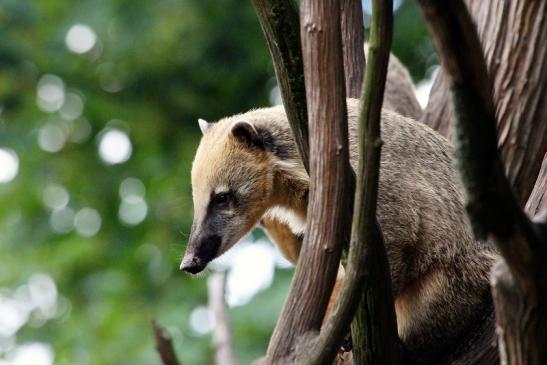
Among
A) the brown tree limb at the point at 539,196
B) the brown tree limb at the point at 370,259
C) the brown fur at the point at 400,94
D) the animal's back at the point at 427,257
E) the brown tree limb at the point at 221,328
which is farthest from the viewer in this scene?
the brown fur at the point at 400,94

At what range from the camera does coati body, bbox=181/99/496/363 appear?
4.06 meters

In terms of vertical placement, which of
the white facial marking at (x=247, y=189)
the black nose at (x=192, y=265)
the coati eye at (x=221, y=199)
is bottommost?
the black nose at (x=192, y=265)

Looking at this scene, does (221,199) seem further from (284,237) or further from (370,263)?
(370,263)

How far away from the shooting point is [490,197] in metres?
2.21

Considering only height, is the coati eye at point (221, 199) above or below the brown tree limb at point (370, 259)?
below

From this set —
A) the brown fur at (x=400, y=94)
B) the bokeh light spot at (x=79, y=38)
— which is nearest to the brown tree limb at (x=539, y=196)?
the brown fur at (x=400, y=94)

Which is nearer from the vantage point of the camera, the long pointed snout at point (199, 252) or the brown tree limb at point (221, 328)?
the long pointed snout at point (199, 252)

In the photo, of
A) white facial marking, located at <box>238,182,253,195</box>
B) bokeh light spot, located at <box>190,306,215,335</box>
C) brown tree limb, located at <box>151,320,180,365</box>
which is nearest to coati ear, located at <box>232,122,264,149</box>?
white facial marking, located at <box>238,182,253,195</box>

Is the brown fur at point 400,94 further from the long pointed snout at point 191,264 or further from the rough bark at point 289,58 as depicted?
the rough bark at point 289,58

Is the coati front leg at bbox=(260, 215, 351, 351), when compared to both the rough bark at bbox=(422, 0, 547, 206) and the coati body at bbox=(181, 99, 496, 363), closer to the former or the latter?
the coati body at bbox=(181, 99, 496, 363)

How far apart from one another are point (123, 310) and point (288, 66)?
7.06 m

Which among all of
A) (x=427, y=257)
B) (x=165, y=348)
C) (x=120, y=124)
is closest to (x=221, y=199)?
(x=165, y=348)

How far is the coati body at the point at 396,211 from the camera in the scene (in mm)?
4059

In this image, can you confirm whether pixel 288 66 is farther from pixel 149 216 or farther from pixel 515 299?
pixel 149 216
